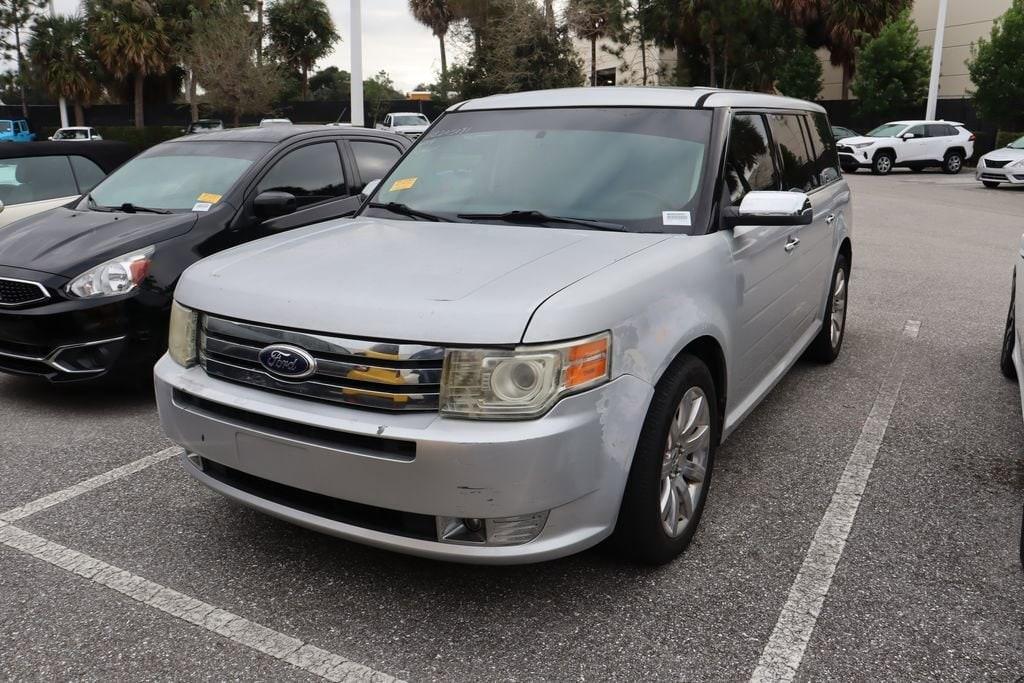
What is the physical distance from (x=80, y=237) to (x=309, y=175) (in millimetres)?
1631

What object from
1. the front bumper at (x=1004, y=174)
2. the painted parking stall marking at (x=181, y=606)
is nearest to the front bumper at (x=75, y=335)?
the painted parking stall marking at (x=181, y=606)

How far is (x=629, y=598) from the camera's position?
3068 mm

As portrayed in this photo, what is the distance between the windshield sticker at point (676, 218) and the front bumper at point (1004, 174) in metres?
21.2

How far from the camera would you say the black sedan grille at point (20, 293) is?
4898mm

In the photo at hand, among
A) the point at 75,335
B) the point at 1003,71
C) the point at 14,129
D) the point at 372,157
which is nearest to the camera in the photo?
the point at 75,335

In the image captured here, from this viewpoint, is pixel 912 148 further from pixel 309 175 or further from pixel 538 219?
pixel 538 219

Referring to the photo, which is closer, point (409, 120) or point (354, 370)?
point (354, 370)

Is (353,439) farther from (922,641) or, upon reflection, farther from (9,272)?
(9,272)

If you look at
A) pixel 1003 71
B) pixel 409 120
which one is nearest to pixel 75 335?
pixel 409 120

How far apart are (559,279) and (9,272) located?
12.0ft

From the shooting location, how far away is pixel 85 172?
7.74 m

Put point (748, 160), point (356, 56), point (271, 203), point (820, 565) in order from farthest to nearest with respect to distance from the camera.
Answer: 1. point (356, 56)
2. point (271, 203)
3. point (748, 160)
4. point (820, 565)

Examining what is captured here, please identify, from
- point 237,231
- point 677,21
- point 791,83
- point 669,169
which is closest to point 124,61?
point 677,21

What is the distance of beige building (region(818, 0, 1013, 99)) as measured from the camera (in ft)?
129
